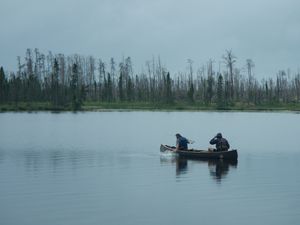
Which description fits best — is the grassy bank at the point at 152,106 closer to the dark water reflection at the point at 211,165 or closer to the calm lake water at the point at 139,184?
the calm lake water at the point at 139,184

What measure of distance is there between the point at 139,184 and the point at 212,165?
8.41 m

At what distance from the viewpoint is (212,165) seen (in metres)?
32.0

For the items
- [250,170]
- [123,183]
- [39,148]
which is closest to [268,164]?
[250,170]

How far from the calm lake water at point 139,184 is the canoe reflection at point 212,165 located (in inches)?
2.2

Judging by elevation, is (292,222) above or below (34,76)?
below

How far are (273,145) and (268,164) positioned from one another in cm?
1221

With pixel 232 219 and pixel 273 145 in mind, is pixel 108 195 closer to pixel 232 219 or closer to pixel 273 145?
pixel 232 219

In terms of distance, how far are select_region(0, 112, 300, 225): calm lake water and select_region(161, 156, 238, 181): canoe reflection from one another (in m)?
0.05

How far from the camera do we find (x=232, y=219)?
1780 cm

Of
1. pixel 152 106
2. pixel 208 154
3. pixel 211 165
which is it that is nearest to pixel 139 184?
pixel 211 165

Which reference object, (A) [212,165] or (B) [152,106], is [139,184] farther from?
(B) [152,106]

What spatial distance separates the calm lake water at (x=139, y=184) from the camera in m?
18.2

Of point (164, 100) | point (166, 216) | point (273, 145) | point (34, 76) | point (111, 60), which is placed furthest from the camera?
point (111, 60)

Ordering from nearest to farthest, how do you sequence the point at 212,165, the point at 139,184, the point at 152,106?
the point at 139,184, the point at 212,165, the point at 152,106
